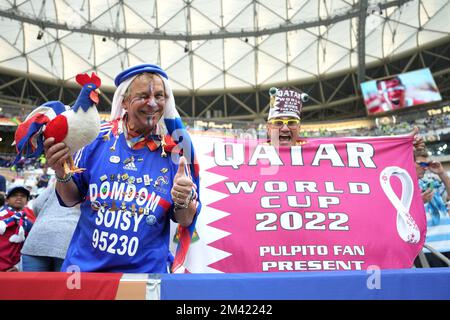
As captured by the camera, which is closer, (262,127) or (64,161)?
(64,161)

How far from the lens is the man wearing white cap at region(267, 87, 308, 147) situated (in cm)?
366

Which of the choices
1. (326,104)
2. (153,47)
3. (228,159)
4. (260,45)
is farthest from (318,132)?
(228,159)

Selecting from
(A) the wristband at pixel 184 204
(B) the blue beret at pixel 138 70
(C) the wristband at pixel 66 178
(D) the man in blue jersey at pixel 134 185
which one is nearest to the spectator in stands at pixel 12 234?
(D) the man in blue jersey at pixel 134 185

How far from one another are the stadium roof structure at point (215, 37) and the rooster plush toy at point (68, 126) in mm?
24560

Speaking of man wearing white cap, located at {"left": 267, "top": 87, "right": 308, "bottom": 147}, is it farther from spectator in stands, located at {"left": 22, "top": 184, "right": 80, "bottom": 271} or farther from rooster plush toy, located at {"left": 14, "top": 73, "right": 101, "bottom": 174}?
rooster plush toy, located at {"left": 14, "top": 73, "right": 101, "bottom": 174}

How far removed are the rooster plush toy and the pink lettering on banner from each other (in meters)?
1.49

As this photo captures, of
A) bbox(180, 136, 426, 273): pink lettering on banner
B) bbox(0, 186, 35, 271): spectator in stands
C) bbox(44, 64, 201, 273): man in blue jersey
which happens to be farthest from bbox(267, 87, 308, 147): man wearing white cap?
bbox(0, 186, 35, 271): spectator in stands

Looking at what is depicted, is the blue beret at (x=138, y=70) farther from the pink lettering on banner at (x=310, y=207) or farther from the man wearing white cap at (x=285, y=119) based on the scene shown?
the man wearing white cap at (x=285, y=119)

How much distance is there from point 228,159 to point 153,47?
2628cm

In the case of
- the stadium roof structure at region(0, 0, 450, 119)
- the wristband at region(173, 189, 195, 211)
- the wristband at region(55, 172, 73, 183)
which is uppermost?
the stadium roof structure at region(0, 0, 450, 119)

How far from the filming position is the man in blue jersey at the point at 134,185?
1691 millimetres

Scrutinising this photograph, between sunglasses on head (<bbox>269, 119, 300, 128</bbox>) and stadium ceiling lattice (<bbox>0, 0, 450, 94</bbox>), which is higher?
stadium ceiling lattice (<bbox>0, 0, 450, 94</bbox>)

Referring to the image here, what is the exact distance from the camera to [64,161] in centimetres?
158
